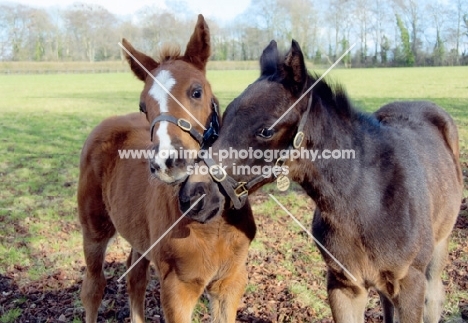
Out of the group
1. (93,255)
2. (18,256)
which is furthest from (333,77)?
(18,256)

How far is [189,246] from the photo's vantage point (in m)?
2.59

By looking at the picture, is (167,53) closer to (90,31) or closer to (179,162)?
(179,162)

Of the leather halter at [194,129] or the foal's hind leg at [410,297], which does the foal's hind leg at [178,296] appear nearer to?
the leather halter at [194,129]

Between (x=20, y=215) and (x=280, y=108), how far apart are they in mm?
5252

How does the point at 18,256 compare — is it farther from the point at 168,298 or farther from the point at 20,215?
the point at 168,298

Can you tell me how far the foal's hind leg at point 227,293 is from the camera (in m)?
2.76

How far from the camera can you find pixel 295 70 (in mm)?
2191

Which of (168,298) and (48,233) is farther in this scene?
(48,233)

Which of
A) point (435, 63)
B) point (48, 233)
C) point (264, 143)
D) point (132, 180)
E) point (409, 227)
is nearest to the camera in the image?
point (264, 143)

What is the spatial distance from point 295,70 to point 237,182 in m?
0.62

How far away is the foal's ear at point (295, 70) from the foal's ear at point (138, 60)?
101 centimetres

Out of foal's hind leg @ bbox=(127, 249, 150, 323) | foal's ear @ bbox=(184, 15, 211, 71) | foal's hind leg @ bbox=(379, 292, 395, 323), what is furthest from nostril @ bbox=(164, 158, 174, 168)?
foal's hind leg @ bbox=(379, 292, 395, 323)

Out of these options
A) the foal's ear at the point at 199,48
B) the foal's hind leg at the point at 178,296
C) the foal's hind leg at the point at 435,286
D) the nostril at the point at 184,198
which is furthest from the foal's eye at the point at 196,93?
the foal's hind leg at the point at 435,286

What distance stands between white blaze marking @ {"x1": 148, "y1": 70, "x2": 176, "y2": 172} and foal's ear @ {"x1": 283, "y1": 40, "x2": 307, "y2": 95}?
0.66 m
